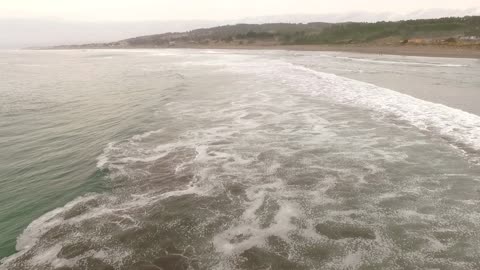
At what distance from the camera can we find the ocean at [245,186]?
22.7 feet

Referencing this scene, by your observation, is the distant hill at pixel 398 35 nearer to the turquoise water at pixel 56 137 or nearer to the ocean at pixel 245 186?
the ocean at pixel 245 186

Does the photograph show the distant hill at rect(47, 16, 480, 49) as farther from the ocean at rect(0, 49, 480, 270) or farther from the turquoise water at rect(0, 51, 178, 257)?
the turquoise water at rect(0, 51, 178, 257)

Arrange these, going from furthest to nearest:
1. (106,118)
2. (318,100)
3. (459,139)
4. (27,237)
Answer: (318,100), (106,118), (459,139), (27,237)

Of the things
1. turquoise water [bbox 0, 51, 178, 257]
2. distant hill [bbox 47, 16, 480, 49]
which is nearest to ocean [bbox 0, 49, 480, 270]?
turquoise water [bbox 0, 51, 178, 257]

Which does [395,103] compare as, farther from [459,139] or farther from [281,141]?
[281,141]

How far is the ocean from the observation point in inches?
272

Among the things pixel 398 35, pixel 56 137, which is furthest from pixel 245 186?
pixel 398 35

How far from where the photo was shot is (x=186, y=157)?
39.4 ft

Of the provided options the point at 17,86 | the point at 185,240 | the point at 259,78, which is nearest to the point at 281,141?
the point at 185,240

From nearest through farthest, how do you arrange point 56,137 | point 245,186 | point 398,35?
point 245,186, point 56,137, point 398,35

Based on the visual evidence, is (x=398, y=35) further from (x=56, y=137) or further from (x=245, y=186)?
(x=245, y=186)

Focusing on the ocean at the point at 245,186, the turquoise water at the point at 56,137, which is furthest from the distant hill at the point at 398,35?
the turquoise water at the point at 56,137

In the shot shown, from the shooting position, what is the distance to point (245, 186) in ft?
32.2

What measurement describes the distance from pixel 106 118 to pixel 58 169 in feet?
23.1
